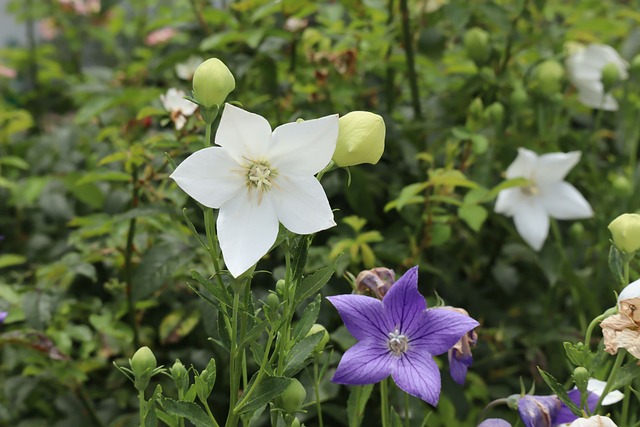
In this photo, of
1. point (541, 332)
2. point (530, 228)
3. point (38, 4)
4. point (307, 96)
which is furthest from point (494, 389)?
point (38, 4)

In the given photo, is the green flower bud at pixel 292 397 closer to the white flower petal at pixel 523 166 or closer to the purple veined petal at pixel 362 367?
the purple veined petal at pixel 362 367

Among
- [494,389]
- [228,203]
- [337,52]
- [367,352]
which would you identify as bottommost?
[494,389]

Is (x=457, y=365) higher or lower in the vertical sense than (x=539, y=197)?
higher

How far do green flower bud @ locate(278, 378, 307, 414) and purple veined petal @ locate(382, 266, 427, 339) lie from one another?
0.10 meters

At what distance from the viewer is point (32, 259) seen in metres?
1.55

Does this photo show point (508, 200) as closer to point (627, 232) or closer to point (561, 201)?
point (561, 201)

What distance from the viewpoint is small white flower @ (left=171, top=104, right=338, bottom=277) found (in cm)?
63

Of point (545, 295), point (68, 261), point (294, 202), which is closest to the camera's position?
point (294, 202)

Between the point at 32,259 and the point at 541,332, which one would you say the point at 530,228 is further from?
the point at 32,259

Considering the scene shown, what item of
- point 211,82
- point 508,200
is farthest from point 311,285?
point 508,200

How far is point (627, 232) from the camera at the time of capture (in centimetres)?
68

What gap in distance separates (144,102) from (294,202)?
3.29 ft

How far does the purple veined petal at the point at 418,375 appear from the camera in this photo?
2.15 feet

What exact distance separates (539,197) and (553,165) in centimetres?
6
